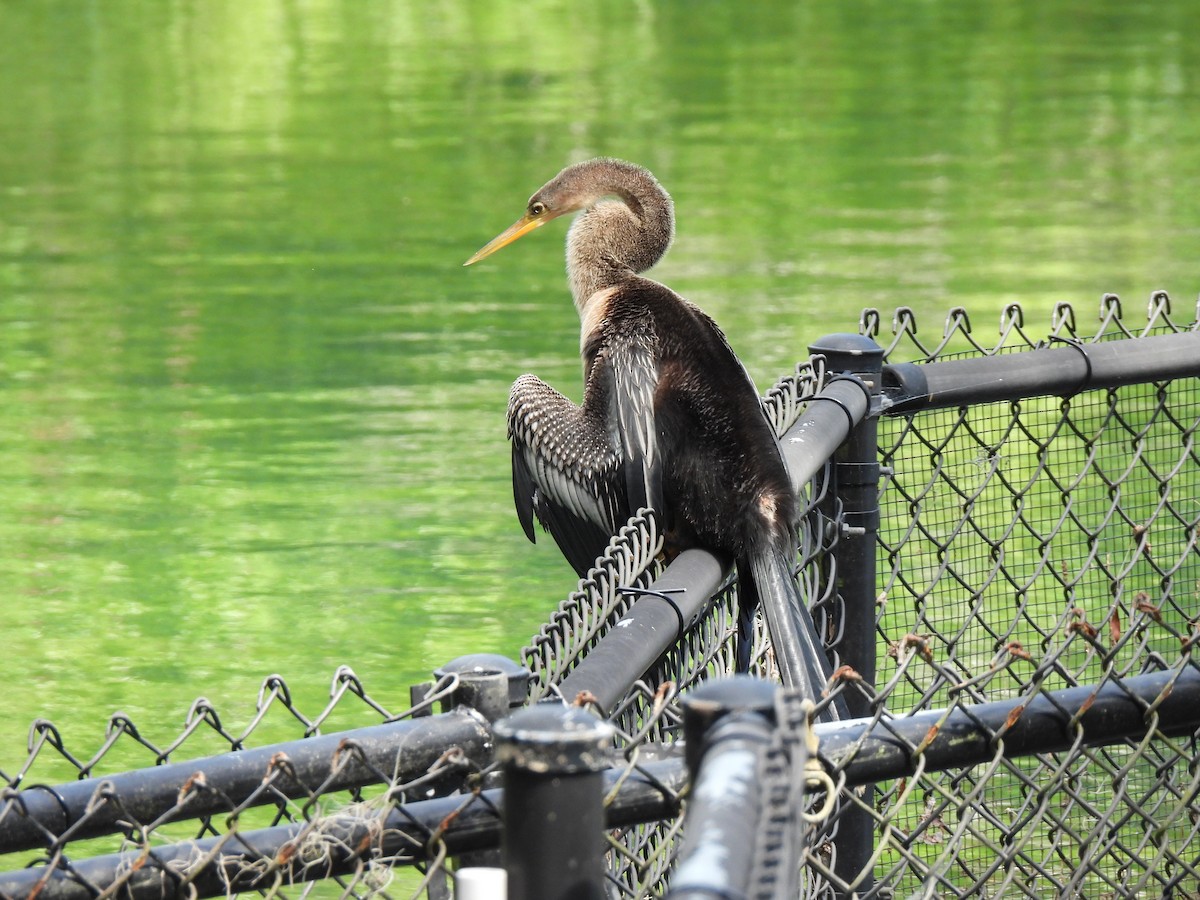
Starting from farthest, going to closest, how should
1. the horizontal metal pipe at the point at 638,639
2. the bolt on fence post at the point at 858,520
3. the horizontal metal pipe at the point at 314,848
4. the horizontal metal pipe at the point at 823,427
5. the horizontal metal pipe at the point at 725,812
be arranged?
the bolt on fence post at the point at 858,520, the horizontal metal pipe at the point at 823,427, the horizontal metal pipe at the point at 638,639, the horizontal metal pipe at the point at 314,848, the horizontal metal pipe at the point at 725,812

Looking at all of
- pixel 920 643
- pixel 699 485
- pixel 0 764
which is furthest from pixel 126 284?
pixel 920 643

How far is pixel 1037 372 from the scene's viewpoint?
2980mm

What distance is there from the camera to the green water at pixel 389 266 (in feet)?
17.5

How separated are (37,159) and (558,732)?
13.3 metres

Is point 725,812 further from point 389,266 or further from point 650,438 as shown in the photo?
point 389,266

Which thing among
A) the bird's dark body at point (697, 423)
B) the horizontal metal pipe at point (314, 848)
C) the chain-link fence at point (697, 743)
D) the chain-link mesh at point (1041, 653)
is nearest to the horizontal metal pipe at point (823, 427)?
the chain-link fence at point (697, 743)

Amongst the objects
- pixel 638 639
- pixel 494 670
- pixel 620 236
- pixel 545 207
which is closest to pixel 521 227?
pixel 545 207

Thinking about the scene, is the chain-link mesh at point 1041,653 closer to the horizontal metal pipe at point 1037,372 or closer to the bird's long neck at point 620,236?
the horizontal metal pipe at point 1037,372

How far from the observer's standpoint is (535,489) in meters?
4.32

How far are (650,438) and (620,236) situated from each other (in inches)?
39.7

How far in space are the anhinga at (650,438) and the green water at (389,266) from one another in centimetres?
88

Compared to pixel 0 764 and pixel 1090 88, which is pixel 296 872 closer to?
pixel 0 764

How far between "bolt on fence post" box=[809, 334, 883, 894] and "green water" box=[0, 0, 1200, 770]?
6.43 feet

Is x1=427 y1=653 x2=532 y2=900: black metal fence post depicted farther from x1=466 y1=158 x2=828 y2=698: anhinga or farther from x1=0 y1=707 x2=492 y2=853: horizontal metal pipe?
x1=466 y1=158 x2=828 y2=698: anhinga
